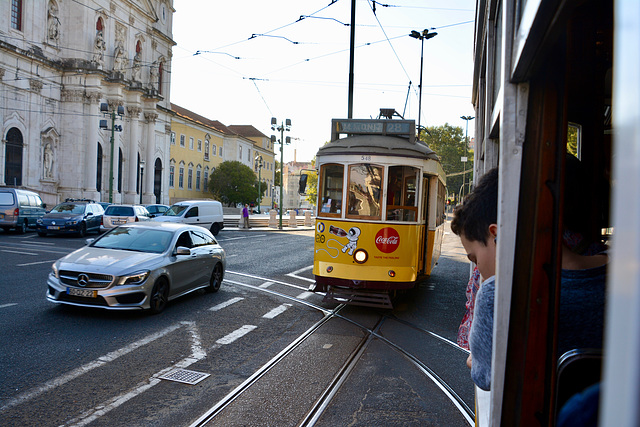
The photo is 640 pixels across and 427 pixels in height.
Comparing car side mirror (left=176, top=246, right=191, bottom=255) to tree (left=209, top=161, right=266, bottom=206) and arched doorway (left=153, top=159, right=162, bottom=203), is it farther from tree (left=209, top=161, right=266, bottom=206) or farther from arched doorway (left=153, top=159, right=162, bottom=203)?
tree (left=209, top=161, right=266, bottom=206)

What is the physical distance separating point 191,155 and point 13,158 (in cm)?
3527

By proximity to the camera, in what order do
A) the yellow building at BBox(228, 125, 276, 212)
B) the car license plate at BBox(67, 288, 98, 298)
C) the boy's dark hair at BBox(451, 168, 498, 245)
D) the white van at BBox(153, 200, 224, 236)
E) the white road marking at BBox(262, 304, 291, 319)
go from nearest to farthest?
the boy's dark hair at BBox(451, 168, 498, 245) → the car license plate at BBox(67, 288, 98, 298) → the white road marking at BBox(262, 304, 291, 319) → the white van at BBox(153, 200, 224, 236) → the yellow building at BBox(228, 125, 276, 212)

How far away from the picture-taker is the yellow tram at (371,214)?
952cm

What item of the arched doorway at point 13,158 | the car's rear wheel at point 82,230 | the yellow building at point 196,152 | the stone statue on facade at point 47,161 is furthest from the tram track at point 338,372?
the yellow building at point 196,152

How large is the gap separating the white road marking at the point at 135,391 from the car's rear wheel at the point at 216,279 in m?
Result: 3.78

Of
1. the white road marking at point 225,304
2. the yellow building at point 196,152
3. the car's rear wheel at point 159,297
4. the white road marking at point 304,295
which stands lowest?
the white road marking at point 304,295

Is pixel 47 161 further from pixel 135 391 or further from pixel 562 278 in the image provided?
pixel 562 278

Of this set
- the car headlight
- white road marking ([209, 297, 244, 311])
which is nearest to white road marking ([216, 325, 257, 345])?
white road marking ([209, 297, 244, 311])

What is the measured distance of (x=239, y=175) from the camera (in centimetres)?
7525

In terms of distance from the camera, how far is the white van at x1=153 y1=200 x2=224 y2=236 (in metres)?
26.4

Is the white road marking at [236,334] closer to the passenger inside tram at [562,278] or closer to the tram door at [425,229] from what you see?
the tram door at [425,229]

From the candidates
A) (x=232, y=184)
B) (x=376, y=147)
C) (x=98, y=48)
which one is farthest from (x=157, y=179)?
(x=376, y=147)

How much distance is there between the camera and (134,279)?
8.45 m

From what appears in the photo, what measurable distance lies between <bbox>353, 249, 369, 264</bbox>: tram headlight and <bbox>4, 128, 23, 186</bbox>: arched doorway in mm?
35450
